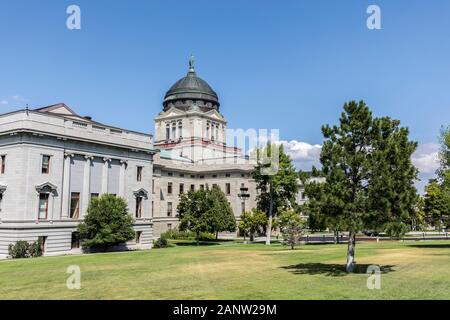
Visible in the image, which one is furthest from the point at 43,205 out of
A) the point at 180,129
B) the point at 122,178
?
the point at 180,129

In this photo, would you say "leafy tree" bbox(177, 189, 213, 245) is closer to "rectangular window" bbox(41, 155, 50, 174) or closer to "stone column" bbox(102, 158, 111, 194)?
"stone column" bbox(102, 158, 111, 194)

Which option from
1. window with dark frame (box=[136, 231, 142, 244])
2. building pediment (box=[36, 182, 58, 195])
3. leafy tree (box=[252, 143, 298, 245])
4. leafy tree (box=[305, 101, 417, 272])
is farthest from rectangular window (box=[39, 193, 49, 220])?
leafy tree (box=[305, 101, 417, 272])

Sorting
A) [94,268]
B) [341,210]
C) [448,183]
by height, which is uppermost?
[448,183]

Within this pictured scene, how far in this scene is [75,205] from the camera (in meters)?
46.6

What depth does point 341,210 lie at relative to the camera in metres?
22.9

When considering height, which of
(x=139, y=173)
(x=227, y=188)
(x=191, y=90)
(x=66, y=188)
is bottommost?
(x=66, y=188)

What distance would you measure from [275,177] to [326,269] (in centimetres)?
3209

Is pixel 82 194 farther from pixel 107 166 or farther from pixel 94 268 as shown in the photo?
pixel 94 268

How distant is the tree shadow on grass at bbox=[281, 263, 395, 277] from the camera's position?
2455 centimetres

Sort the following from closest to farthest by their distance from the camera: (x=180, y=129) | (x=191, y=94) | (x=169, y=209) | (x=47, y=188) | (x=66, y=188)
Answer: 1. (x=47, y=188)
2. (x=66, y=188)
3. (x=169, y=209)
4. (x=180, y=129)
5. (x=191, y=94)

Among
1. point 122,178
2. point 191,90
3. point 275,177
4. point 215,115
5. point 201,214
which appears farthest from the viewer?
point 215,115

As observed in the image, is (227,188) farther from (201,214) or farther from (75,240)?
(75,240)
